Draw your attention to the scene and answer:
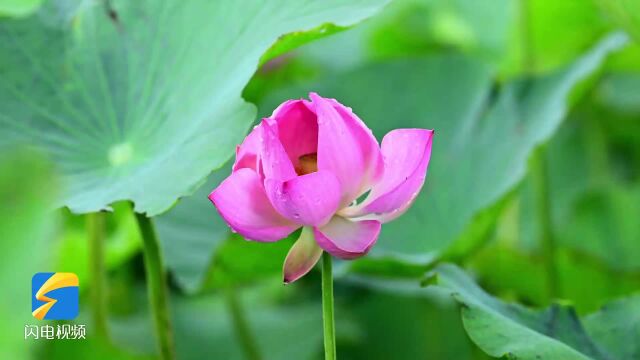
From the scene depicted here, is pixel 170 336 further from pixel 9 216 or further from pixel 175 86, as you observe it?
pixel 9 216

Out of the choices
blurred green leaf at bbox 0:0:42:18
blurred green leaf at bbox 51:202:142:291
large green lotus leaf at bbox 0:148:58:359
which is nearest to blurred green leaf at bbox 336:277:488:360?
blurred green leaf at bbox 51:202:142:291

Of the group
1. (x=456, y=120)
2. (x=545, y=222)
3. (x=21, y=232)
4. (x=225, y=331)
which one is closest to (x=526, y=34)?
(x=456, y=120)

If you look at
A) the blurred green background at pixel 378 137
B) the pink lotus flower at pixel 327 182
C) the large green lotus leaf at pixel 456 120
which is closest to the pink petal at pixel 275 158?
the pink lotus flower at pixel 327 182

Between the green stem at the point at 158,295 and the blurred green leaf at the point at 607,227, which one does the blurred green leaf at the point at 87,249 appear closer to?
the green stem at the point at 158,295

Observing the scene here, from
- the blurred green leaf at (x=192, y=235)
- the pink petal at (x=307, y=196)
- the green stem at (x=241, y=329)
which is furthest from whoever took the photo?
the green stem at (x=241, y=329)

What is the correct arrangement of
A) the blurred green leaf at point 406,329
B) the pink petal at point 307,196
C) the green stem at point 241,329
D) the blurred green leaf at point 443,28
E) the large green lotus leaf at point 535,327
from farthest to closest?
the blurred green leaf at point 443,28 → the blurred green leaf at point 406,329 → the green stem at point 241,329 → the large green lotus leaf at point 535,327 → the pink petal at point 307,196

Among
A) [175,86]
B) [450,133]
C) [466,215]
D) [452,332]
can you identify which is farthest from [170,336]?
[452,332]

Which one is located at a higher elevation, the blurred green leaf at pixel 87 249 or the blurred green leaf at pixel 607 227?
the blurred green leaf at pixel 87 249

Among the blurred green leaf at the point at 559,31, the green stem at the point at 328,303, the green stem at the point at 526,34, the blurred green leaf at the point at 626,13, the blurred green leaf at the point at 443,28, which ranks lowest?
the green stem at the point at 328,303
